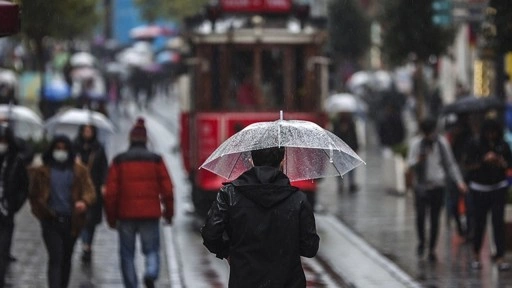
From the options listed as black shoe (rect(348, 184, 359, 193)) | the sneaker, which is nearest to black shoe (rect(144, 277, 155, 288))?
the sneaker

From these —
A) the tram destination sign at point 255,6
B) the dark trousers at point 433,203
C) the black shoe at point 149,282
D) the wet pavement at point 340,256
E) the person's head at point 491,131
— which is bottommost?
the wet pavement at point 340,256

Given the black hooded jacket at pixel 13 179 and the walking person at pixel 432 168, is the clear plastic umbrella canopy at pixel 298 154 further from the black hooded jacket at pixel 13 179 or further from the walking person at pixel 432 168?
the walking person at pixel 432 168

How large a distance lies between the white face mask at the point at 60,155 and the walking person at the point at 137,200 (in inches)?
21.0

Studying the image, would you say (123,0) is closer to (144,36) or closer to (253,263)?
(144,36)

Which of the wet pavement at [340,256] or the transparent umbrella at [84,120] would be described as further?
the transparent umbrella at [84,120]

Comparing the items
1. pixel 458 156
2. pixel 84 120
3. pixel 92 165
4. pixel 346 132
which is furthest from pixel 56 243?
pixel 346 132

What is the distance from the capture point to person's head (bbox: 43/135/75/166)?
1294 cm

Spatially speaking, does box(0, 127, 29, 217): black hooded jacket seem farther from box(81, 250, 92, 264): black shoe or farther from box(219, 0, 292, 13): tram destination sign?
box(219, 0, 292, 13): tram destination sign

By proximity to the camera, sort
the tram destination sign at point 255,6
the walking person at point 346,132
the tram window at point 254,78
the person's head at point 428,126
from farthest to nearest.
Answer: the walking person at point 346,132 < the tram destination sign at point 255,6 < the tram window at point 254,78 < the person's head at point 428,126

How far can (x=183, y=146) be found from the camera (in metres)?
22.6

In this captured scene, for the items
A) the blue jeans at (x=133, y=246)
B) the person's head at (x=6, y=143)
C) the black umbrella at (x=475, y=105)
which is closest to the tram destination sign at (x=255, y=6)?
the black umbrella at (x=475, y=105)

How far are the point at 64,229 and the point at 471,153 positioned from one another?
488 cm

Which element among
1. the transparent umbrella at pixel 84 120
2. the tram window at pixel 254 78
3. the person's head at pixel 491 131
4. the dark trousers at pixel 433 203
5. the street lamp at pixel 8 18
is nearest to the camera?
the street lamp at pixel 8 18

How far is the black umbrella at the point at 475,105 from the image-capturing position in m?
18.9
